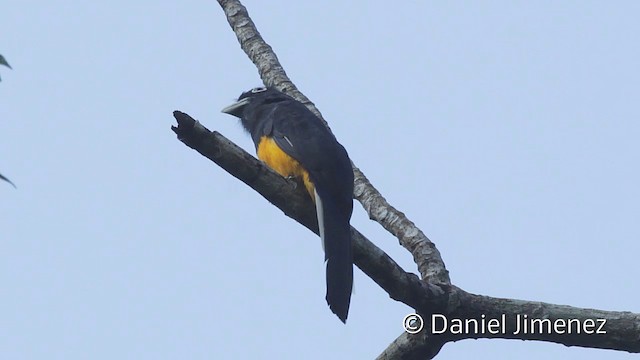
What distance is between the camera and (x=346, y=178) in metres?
5.58

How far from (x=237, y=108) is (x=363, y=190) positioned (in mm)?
1377

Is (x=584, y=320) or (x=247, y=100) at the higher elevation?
(x=247, y=100)

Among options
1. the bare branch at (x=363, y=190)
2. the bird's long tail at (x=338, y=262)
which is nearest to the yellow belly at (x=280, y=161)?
the bird's long tail at (x=338, y=262)

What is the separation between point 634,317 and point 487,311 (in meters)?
0.68

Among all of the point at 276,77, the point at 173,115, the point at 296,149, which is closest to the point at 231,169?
the point at 173,115

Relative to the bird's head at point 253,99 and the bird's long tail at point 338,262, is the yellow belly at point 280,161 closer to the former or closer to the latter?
the bird's long tail at point 338,262

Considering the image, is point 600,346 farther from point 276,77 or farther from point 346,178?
point 276,77

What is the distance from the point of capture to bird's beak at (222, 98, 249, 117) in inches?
286

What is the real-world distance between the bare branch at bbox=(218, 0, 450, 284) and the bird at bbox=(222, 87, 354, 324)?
1.24 ft

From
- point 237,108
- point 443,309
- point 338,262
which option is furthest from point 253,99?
point 443,309

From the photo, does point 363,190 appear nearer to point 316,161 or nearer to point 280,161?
point 280,161

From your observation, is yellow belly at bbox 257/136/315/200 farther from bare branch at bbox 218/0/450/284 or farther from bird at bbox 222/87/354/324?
bare branch at bbox 218/0/450/284

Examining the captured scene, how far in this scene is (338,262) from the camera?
5008 millimetres

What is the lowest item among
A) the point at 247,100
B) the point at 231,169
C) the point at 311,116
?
the point at 231,169
